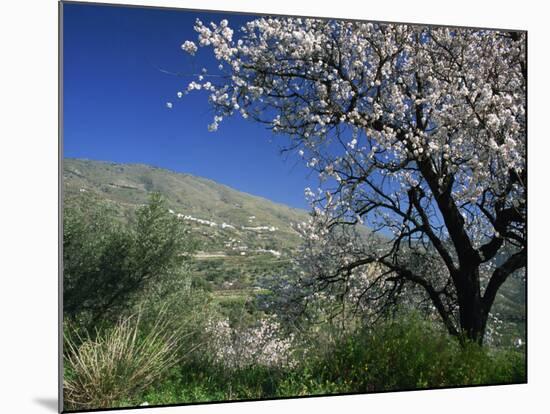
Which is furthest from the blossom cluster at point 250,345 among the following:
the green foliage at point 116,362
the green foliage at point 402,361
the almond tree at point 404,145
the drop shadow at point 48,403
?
the drop shadow at point 48,403

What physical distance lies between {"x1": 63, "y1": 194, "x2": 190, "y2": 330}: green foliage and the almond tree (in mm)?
1103

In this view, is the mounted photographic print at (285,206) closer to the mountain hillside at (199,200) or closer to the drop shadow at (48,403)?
the mountain hillside at (199,200)

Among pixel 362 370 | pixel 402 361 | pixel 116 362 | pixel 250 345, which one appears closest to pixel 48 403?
pixel 116 362

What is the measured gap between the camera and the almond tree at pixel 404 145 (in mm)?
6125

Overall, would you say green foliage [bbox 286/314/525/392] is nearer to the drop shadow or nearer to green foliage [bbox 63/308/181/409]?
green foliage [bbox 63/308/181/409]

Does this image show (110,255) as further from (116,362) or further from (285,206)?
(285,206)

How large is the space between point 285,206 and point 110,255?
139 cm

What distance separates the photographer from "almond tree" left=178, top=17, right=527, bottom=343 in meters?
6.12

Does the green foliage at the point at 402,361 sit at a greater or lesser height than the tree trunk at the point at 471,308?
lesser

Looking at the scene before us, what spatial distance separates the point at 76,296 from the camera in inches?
215

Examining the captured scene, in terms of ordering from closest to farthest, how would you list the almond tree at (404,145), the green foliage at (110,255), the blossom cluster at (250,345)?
the green foliage at (110,255)
the blossom cluster at (250,345)
the almond tree at (404,145)

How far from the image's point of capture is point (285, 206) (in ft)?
19.7

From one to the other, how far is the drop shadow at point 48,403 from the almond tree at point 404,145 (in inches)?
85.4
